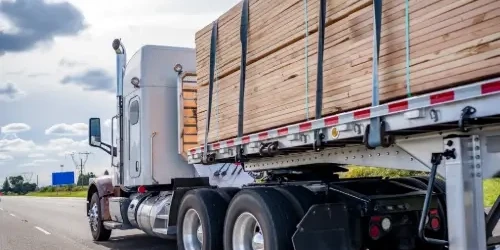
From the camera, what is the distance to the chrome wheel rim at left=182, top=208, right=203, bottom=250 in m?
7.17

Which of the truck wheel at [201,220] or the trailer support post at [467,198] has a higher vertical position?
the trailer support post at [467,198]

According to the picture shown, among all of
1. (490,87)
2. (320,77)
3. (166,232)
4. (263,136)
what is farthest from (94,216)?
(490,87)

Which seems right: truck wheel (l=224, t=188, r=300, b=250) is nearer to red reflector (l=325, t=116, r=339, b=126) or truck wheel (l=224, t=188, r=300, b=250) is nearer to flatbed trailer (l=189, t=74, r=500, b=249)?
flatbed trailer (l=189, t=74, r=500, b=249)

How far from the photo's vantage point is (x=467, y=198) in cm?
395

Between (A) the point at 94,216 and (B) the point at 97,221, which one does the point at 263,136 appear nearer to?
(B) the point at 97,221

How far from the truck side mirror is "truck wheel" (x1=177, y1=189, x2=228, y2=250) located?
4.25m

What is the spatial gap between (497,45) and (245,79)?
123 inches

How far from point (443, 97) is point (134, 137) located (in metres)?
7.17

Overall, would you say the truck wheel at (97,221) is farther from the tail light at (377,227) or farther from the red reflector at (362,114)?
the red reflector at (362,114)

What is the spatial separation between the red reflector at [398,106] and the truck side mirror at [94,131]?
7.84m

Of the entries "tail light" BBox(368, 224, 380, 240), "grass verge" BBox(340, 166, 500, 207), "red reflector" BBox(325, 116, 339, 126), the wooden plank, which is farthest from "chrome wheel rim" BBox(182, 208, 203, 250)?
"red reflector" BBox(325, 116, 339, 126)

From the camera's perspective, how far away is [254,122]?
609 centimetres

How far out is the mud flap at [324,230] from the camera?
5027 millimetres

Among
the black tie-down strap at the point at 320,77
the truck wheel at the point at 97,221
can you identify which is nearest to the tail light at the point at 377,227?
the black tie-down strap at the point at 320,77
